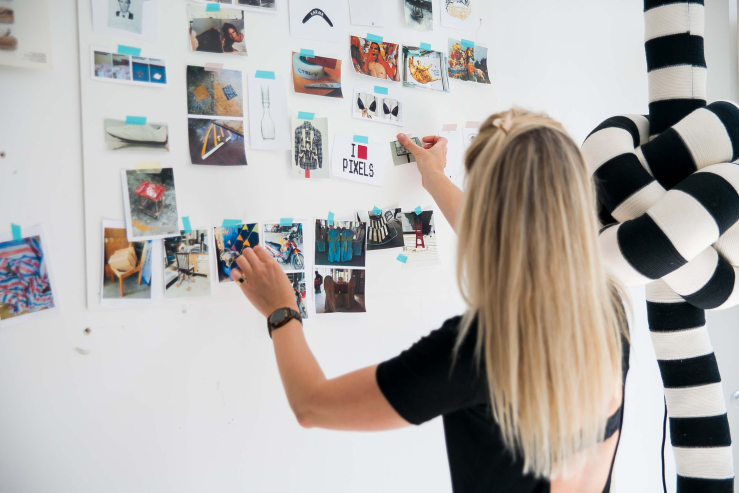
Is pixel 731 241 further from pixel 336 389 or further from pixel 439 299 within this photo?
pixel 336 389

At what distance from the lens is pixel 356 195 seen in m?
1.21

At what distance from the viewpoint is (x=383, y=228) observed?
4.07 feet

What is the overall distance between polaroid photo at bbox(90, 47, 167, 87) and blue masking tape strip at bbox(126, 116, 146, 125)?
0.07 meters

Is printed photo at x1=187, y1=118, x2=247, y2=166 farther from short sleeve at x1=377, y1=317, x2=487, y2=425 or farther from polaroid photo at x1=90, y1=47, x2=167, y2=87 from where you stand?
short sleeve at x1=377, y1=317, x2=487, y2=425

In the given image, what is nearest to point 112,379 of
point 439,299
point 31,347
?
point 31,347

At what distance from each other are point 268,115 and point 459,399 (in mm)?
749

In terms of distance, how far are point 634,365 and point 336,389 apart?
51.4 inches

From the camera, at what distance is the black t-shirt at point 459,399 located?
677 millimetres

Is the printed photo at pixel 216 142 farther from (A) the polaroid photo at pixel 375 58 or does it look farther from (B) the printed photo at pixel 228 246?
(A) the polaroid photo at pixel 375 58

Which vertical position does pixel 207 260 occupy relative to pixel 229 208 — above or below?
below

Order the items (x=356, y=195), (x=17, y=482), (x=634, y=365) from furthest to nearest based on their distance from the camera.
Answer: (x=634, y=365) < (x=356, y=195) < (x=17, y=482)

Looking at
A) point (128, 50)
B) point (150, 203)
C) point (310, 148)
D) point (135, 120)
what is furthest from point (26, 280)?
point (310, 148)

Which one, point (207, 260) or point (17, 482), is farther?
point (207, 260)

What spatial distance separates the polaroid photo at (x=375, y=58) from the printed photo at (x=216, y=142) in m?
0.34
